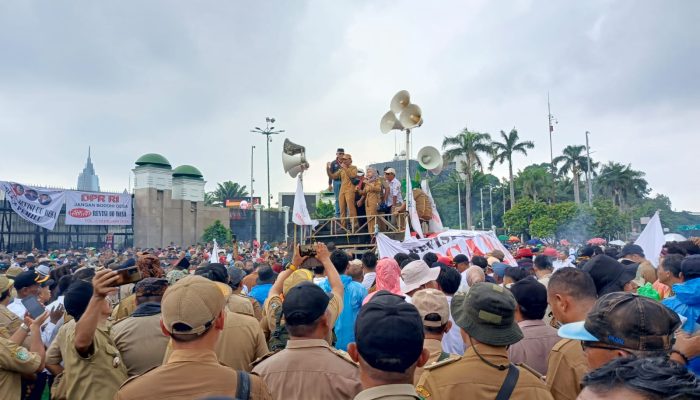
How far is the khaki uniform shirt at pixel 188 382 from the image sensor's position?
2.11 metres

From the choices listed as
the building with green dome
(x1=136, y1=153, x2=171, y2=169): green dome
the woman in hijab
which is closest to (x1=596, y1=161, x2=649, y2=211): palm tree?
the building with green dome

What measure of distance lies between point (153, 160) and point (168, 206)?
351 cm

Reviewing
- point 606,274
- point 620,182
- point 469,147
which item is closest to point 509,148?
point 469,147

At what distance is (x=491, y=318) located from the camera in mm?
2516

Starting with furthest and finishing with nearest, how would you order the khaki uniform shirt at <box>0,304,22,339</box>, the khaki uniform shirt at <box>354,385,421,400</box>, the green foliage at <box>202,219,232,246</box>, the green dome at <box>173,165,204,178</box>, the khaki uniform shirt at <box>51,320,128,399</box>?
the green dome at <box>173,165,204,178</box> < the green foliage at <box>202,219,232,246</box> < the khaki uniform shirt at <box>0,304,22,339</box> < the khaki uniform shirt at <box>51,320,128,399</box> < the khaki uniform shirt at <box>354,385,421,400</box>

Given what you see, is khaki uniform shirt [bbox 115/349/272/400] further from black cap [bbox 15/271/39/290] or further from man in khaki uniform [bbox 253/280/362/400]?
black cap [bbox 15/271/39/290]

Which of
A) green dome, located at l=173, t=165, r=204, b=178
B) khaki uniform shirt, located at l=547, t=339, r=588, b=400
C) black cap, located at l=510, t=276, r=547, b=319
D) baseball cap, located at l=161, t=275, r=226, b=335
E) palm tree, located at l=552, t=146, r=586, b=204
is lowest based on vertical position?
khaki uniform shirt, located at l=547, t=339, r=588, b=400

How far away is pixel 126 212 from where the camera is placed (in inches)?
1155

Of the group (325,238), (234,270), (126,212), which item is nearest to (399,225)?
(325,238)

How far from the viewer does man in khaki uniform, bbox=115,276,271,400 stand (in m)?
2.12

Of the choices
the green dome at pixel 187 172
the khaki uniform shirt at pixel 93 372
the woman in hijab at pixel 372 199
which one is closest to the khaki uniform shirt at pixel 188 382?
the khaki uniform shirt at pixel 93 372

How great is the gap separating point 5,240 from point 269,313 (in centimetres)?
2754

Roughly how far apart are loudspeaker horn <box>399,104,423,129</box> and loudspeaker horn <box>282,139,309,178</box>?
326cm

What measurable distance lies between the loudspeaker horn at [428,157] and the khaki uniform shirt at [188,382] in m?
12.8
